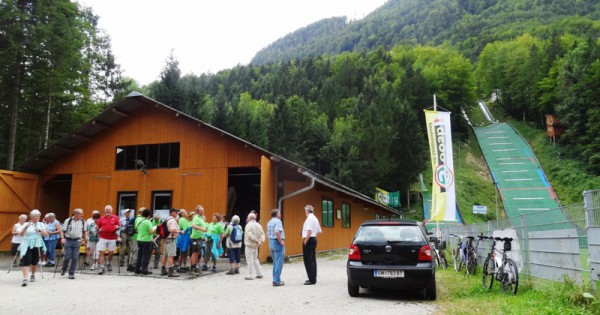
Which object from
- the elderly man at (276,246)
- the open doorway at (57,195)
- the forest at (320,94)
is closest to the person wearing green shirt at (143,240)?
the elderly man at (276,246)

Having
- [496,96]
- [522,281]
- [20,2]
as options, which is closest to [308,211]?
[522,281]

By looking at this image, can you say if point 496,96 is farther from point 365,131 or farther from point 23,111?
point 23,111

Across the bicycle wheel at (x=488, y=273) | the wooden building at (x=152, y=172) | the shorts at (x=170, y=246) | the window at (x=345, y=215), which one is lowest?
the bicycle wheel at (x=488, y=273)

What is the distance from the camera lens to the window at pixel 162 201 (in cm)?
1714

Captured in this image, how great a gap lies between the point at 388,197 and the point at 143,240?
97.9 feet

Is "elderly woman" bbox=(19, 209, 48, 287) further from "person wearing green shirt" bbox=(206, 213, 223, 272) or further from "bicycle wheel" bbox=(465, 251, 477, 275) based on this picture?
"bicycle wheel" bbox=(465, 251, 477, 275)

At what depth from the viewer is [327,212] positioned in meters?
20.5

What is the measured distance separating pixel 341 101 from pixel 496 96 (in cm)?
4753

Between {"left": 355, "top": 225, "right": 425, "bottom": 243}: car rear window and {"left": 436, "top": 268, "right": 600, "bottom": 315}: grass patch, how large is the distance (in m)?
1.19

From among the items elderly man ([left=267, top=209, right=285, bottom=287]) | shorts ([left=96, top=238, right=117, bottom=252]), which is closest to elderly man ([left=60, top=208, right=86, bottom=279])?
shorts ([left=96, top=238, right=117, bottom=252])

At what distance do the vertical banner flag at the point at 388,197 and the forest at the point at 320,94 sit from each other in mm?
1092

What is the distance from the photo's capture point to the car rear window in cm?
757

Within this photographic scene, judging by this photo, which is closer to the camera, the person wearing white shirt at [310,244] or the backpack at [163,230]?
the person wearing white shirt at [310,244]

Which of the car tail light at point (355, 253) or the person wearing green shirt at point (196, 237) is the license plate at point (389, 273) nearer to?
the car tail light at point (355, 253)
